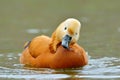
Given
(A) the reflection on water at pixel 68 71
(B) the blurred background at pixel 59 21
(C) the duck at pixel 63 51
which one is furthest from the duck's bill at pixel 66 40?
(B) the blurred background at pixel 59 21

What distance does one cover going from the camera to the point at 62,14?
18.2 meters

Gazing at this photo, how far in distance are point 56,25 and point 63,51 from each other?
612cm

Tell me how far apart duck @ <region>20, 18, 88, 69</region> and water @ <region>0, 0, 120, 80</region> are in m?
0.11

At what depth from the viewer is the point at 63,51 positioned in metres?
10.2

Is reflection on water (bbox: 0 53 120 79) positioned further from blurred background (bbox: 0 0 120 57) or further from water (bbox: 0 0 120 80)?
blurred background (bbox: 0 0 120 57)

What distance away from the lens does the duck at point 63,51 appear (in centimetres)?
1009

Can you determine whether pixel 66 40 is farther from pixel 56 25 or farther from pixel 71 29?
pixel 56 25

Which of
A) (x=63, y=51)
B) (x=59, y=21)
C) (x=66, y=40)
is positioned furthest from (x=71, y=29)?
(x=59, y=21)

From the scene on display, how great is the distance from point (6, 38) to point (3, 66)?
11.0 feet

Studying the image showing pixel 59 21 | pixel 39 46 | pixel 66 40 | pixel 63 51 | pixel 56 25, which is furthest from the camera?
pixel 59 21

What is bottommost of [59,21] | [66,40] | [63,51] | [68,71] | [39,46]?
[68,71]

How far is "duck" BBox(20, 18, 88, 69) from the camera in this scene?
10.1 m

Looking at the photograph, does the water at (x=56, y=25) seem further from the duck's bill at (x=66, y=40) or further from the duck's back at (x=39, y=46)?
the duck's bill at (x=66, y=40)

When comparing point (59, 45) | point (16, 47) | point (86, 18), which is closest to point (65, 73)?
point (59, 45)
